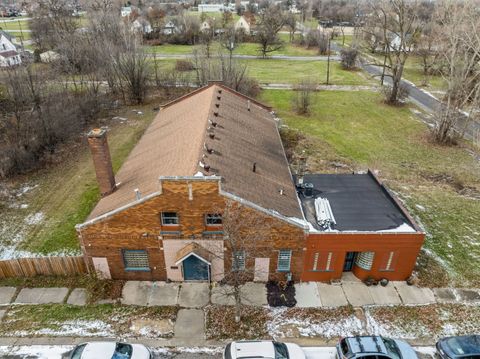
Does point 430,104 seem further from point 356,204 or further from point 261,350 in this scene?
point 261,350

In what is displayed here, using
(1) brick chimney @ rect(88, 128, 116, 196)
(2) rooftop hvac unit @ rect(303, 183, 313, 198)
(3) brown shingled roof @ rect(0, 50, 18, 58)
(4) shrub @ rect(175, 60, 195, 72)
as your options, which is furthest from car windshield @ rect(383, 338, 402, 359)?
(3) brown shingled roof @ rect(0, 50, 18, 58)

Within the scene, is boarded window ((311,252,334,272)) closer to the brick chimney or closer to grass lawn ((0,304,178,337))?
grass lawn ((0,304,178,337))

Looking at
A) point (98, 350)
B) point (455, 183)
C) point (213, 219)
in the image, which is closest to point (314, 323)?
point (213, 219)

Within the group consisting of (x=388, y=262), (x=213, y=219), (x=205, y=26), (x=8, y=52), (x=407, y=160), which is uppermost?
(x=205, y=26)

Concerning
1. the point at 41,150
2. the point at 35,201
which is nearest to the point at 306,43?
the point at 41,150

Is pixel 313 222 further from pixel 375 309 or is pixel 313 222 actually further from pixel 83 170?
pixel 83 170

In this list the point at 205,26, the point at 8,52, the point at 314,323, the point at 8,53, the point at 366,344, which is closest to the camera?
the point at 366,344
